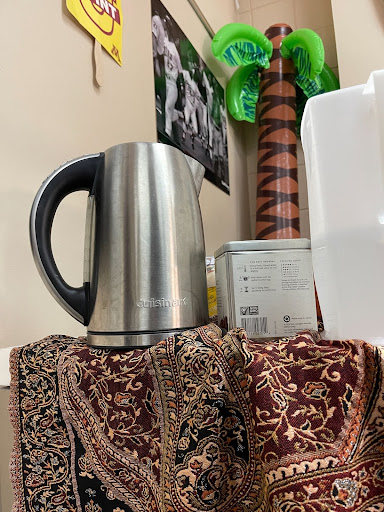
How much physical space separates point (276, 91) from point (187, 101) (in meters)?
0.44

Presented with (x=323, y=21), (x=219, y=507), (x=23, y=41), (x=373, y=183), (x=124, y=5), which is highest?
(x=323, y=21)

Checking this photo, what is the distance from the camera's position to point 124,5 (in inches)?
38.3

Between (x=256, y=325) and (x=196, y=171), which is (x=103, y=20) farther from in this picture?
(x=256, y=325)

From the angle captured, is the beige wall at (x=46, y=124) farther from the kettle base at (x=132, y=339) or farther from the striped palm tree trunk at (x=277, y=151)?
the striped palm tree trunk at (x=277, y=151)

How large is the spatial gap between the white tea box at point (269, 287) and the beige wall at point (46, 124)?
1.12ft

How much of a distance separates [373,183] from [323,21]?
5.96 ft

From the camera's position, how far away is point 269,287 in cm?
47

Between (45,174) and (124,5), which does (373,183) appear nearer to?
(45,174)

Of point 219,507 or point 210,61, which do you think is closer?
point 219,507

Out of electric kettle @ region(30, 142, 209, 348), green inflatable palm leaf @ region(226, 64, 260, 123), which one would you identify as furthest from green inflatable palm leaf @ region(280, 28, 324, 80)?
electric kettle @ region(30, 142, 209, 348)

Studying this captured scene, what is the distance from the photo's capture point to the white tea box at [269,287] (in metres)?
0.47

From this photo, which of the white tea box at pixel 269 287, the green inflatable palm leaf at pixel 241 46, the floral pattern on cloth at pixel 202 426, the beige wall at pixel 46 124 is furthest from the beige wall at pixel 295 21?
the floral pattern on cloth at pixel 202 426

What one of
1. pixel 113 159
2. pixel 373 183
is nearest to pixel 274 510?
pixel 373 183

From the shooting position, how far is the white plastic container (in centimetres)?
37
